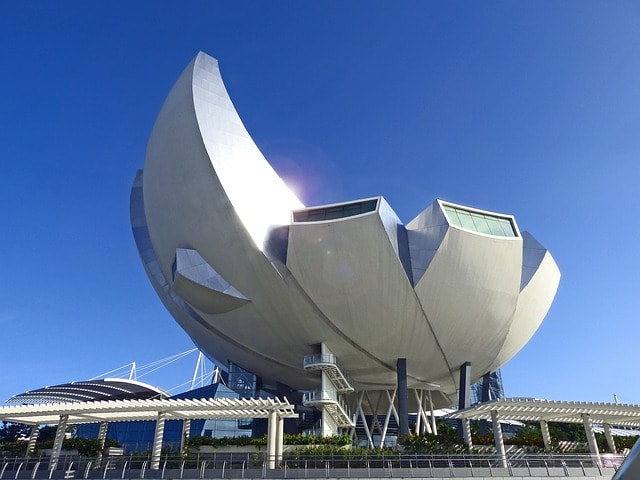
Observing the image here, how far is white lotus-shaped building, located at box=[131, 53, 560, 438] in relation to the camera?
115ft

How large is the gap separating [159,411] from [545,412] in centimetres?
2198

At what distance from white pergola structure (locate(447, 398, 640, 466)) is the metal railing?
173cm

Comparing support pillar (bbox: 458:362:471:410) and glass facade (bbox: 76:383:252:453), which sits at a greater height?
support pillar (bbox: 458:362:471:410)

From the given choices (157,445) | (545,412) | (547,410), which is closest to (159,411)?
(157,445)

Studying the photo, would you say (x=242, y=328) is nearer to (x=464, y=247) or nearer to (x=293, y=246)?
(x=293, y=246)

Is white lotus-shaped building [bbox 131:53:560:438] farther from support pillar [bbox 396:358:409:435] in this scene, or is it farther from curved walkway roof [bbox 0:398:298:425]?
curved walkway roof [bbox 0:398:298:425]

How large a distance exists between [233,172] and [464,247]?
1805 centimetres

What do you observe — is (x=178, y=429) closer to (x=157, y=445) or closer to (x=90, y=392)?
(x=90, y=392)

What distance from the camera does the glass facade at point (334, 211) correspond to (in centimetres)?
3550

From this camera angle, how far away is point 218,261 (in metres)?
36.9

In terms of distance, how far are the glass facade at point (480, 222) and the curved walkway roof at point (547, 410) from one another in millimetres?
13392

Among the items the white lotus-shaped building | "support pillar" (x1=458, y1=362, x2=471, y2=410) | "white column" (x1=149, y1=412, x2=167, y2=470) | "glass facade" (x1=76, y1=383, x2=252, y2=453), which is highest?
the white lotus-shaped building

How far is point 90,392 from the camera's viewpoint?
4994cm

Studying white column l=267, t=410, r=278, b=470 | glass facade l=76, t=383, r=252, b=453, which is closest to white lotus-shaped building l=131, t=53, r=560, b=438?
glass facade l=76, t=383, r=252, b=453
